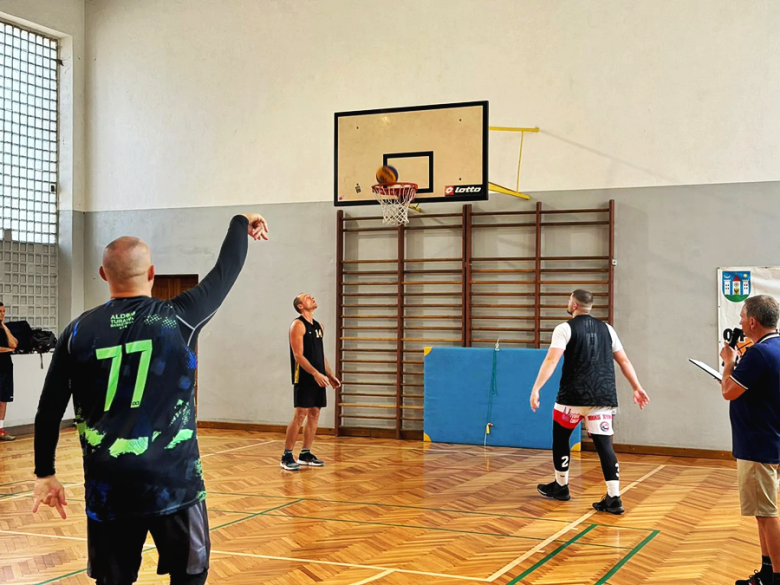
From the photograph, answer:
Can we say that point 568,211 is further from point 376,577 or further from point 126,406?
point 126,406

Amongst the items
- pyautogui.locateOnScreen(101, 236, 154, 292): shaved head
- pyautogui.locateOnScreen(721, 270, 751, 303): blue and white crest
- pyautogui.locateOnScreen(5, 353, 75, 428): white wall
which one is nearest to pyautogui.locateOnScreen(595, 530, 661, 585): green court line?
pyautogui.locateOnScreen(101, 236, 154, 292): shaved head

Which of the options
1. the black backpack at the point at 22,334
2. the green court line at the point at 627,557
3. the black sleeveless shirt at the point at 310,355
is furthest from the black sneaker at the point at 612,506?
the black backpack at the point at 22,334

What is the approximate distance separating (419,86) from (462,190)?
238 cm

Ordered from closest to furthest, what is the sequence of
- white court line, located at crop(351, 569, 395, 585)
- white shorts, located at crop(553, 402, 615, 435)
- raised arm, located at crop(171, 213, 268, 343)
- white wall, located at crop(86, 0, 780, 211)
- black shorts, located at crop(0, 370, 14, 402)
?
1. raised arm, located at crop(171, 213, 268, 343)
2. white court line, located at crop(351, 569, 395, 585)
3. white shorts, located at crop(553, 402, 615, 435)
4. white wall, located at crop(86, 0, 780, 211)
5. black shorts, located at crop(0, 370, 14, 402)

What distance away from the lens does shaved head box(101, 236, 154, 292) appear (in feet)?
8.83

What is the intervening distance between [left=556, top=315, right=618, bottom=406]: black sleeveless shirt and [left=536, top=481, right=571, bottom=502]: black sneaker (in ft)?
2.64

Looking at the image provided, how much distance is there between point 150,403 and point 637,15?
8931 mm

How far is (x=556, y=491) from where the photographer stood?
678cm

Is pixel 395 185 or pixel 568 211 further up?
pixel 395 185

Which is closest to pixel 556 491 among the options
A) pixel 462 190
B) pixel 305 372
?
pixel 305 372

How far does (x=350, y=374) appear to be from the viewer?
11094 millimetres

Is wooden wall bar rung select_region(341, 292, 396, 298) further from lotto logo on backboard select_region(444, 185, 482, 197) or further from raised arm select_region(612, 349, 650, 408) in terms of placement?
raised arm select_region(612, 349, 650, 408)

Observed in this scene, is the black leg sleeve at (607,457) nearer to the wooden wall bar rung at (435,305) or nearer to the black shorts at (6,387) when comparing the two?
the wooden wall bar rung at (435,305)

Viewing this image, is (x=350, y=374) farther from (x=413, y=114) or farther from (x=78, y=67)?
(x=78, y=67)
